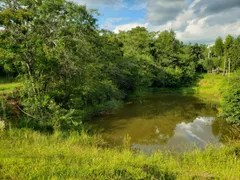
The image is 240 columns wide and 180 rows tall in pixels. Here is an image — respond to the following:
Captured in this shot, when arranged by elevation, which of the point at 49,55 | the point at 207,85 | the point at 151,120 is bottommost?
the point at 151,120

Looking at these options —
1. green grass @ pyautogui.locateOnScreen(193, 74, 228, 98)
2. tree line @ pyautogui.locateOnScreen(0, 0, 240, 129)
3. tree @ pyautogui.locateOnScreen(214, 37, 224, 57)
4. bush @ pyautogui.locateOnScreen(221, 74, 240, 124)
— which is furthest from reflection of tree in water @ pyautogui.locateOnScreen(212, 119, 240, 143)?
tree @ pyautogui.locateOnScreen(214, 37, 224, 57)

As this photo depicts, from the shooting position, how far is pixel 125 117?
17.0 meters

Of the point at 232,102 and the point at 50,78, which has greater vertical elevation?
the point at 50,78

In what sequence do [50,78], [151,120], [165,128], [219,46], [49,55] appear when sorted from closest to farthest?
[49,55] < [50,78] < [165,128] < [151,120] < [219,46]

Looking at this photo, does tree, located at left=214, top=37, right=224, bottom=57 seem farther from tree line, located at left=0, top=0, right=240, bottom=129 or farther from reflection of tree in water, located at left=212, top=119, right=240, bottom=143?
tree line, located at left=0, top=0, right=240, bottom=129

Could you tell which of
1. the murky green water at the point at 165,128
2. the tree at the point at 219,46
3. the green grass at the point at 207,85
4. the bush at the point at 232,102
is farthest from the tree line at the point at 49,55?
the tree at the point at 219,46

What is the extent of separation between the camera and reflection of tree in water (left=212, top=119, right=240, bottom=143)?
12226 millimetres

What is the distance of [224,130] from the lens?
13742mm

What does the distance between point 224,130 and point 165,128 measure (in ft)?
12.3

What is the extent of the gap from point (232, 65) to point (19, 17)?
1566 inches

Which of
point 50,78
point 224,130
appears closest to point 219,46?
point 224,130

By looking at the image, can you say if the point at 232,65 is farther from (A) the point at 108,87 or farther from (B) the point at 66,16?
(B) the point at 66,16

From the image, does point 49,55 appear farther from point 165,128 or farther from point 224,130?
point 224,130

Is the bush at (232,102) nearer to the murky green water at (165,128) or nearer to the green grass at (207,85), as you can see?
the murky green water at (165,128)
